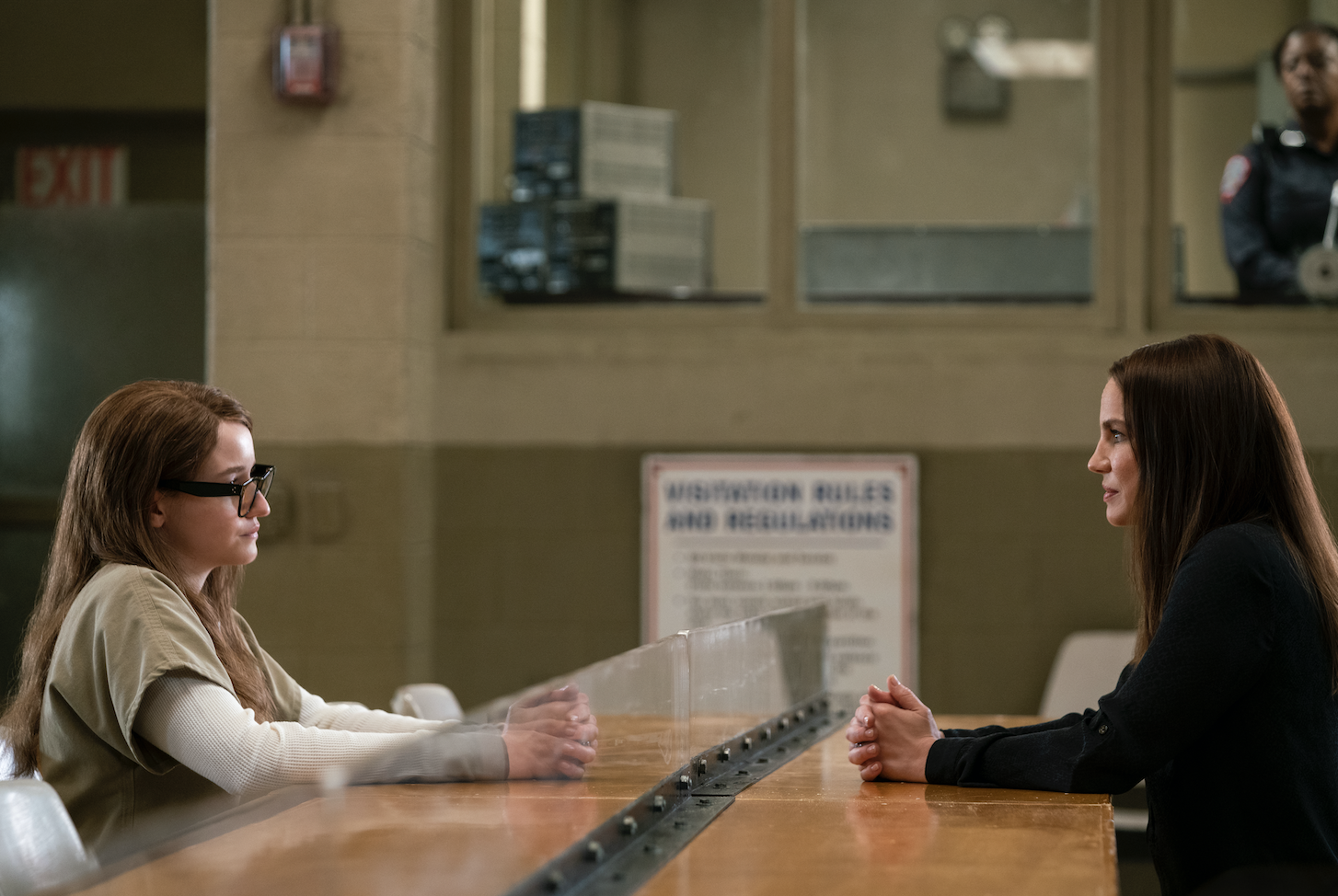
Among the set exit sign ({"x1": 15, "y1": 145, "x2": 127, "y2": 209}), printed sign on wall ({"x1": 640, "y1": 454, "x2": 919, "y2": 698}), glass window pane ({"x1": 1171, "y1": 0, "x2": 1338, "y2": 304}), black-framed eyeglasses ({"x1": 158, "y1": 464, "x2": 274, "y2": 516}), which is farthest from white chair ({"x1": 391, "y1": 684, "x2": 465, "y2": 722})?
glass window pane ({"x1": 1171, "y1": 0, "x2": 1338, "y2": 304})

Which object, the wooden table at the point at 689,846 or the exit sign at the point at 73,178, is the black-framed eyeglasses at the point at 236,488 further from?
the exit sign at the point at 73,178

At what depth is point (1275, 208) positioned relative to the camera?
4691 mm

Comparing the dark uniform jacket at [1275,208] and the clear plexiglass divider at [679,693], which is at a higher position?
the dark uniform jacket at [1275,208]

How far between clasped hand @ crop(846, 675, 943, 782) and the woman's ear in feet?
3.59

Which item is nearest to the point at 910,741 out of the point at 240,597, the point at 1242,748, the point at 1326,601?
the point at 1242,748

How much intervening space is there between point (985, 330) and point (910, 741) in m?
2.74

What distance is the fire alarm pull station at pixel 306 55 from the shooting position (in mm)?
4379

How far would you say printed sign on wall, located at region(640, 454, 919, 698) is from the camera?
4.59 metres

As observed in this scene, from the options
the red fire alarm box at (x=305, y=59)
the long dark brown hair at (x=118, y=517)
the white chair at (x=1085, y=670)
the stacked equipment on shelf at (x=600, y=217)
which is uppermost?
the red fire alarm box at (x=305, y=59)

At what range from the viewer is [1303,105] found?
469 cm

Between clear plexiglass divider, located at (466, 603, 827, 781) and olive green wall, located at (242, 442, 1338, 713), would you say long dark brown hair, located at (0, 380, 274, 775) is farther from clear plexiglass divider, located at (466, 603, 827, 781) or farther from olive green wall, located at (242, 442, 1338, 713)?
olive green wall, located at (242, 442, 1338, 713)

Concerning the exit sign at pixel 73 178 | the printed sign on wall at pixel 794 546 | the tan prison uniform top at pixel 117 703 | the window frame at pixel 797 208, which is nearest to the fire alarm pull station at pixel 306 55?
the window frame at pixel 797 208

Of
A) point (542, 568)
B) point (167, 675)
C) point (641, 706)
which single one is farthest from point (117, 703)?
point (542, 568)

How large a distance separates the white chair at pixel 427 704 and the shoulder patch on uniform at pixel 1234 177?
3.07m
